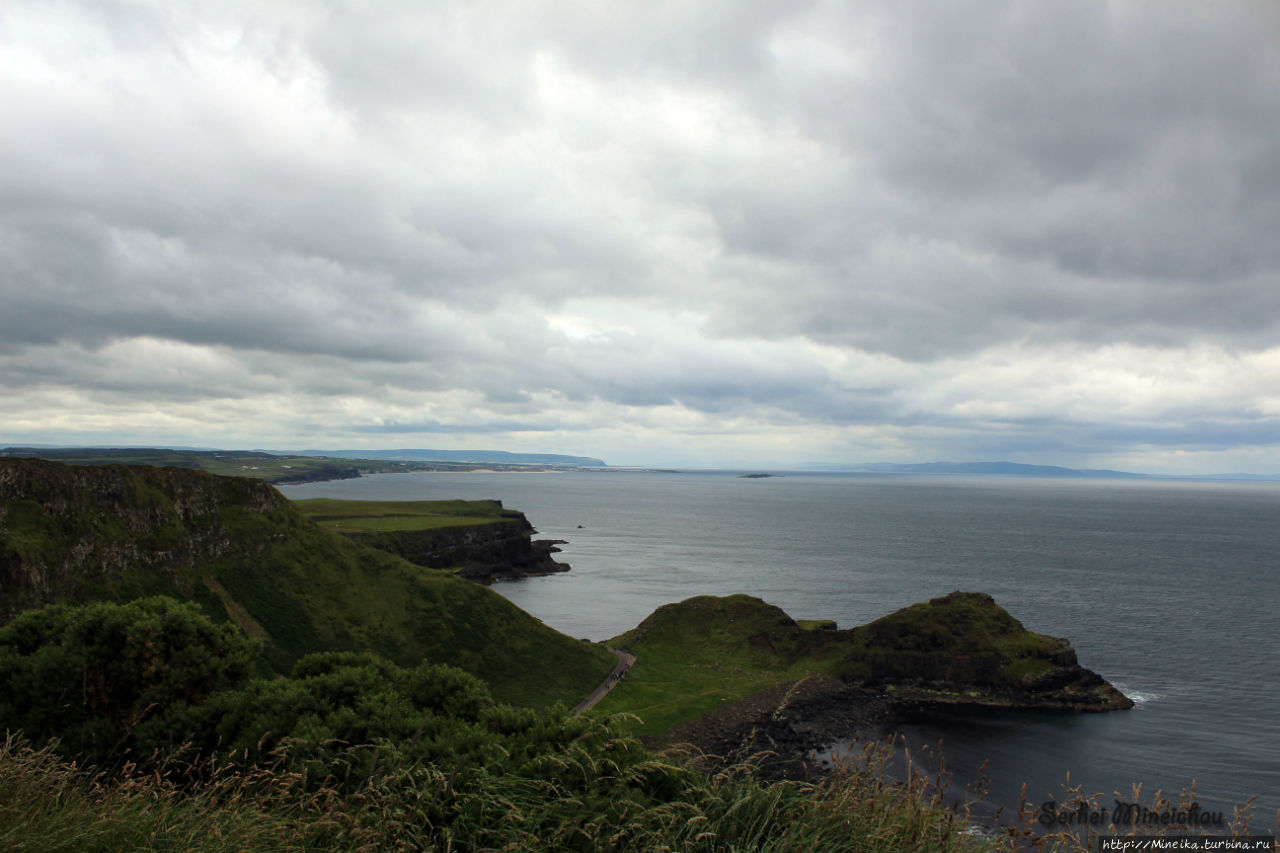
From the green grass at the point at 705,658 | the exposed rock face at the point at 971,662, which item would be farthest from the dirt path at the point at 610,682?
the exposed rock face at the point at 971,662

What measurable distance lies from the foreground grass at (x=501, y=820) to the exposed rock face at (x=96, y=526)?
58.4 meters

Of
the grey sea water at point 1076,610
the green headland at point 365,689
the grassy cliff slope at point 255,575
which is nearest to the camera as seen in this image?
the green headland at point 365,689

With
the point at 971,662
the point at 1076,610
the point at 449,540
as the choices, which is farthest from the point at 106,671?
the point at 449,540

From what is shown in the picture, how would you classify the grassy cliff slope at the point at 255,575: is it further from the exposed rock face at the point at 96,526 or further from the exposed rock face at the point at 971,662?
the exposed rock face at the point at 971,662

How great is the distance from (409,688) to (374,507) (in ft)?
549

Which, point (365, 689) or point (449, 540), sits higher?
point (365, 689)

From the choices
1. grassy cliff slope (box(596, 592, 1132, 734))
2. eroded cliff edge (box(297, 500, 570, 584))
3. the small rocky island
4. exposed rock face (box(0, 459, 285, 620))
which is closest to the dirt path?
grassy cliff slope (box(596, 592, 1132, 734))

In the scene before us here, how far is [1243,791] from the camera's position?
51.0 meters

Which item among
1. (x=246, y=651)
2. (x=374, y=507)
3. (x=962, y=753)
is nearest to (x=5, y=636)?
(x=246, y=651)

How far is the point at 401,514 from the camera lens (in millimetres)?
171375

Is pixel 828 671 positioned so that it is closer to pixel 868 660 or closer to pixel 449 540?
pixel 868 660

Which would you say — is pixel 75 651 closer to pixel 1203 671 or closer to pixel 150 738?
pixel 150 738

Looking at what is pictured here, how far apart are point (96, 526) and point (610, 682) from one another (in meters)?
50.1

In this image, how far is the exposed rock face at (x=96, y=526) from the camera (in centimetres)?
5459
